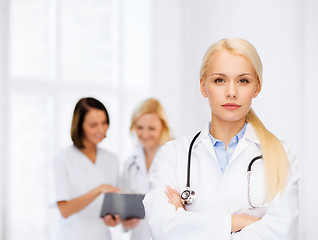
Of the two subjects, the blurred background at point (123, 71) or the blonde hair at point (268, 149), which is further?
the blurred background at point (123, 71)

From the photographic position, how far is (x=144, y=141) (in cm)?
256

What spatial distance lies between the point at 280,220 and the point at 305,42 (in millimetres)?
1617

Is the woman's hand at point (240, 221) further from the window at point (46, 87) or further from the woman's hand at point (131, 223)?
the window at point (46, 87)

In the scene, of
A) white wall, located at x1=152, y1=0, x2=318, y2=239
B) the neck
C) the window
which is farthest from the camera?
the window

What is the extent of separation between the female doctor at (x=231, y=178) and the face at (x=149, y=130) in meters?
1.15

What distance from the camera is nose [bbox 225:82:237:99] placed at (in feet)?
4.16

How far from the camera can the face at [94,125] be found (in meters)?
2.43

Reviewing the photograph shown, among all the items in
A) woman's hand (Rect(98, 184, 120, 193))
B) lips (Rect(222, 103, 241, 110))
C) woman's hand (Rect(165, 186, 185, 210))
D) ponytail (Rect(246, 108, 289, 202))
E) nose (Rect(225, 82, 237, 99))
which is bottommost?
woman's hand (Rect(98, 184, 120, 193))

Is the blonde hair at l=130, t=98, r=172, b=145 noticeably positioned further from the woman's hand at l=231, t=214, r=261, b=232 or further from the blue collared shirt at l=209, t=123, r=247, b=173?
the woman's hand at l=231, t=214, r=261, b=232

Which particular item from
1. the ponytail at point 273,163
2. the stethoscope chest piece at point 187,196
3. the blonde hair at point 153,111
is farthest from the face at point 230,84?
the blonde hair at point 153,111

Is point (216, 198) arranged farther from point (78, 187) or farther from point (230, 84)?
point (78, 187)

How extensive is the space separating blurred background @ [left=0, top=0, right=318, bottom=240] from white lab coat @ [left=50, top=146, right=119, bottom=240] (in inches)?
22.7

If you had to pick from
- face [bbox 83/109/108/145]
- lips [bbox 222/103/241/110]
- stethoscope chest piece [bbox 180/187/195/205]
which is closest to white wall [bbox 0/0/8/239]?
face [bbox 83/109/108/145]

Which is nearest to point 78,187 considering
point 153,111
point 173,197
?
point 153,111
